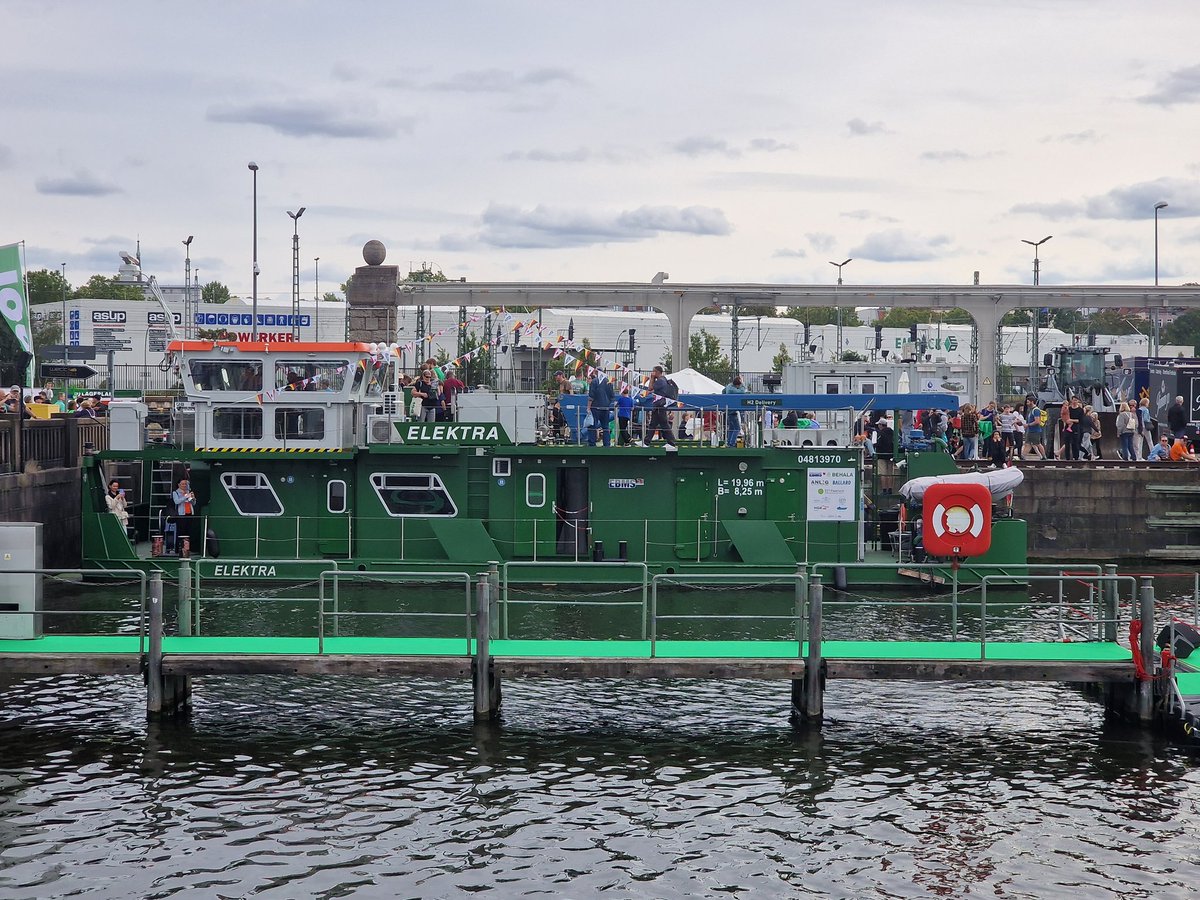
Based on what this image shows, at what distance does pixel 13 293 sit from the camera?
27.8 m

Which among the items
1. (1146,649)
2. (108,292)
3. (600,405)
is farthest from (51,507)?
(108,292)

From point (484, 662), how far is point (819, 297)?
129ft

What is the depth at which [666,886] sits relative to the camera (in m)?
13.9

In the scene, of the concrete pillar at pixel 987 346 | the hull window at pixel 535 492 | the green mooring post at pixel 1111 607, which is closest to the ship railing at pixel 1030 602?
the green mooring post at pixel 1111 607

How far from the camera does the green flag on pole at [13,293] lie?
27672 millimetres

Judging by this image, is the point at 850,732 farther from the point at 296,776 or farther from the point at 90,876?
the point at 90,876

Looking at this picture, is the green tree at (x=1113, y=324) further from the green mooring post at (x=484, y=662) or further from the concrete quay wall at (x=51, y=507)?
the green mooring post at (x=484, y=662)

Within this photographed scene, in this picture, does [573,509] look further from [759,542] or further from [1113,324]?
[1113,324]

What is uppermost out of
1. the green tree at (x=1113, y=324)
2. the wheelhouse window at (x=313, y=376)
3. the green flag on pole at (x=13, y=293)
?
the green tree at (x=1113, y=324)

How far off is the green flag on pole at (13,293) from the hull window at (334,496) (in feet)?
22.6

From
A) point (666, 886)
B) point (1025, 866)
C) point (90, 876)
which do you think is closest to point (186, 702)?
point (90, 876)

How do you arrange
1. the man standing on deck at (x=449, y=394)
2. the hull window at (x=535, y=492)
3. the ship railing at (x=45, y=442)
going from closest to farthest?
the ship railing at (x=45, y=442) → the hull window at (x=535, y=492) → the man standing on deck at (x=449, y=394)

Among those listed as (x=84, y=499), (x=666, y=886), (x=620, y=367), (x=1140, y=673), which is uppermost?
(x=620, y=367)

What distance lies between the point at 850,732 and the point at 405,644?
6389mm
